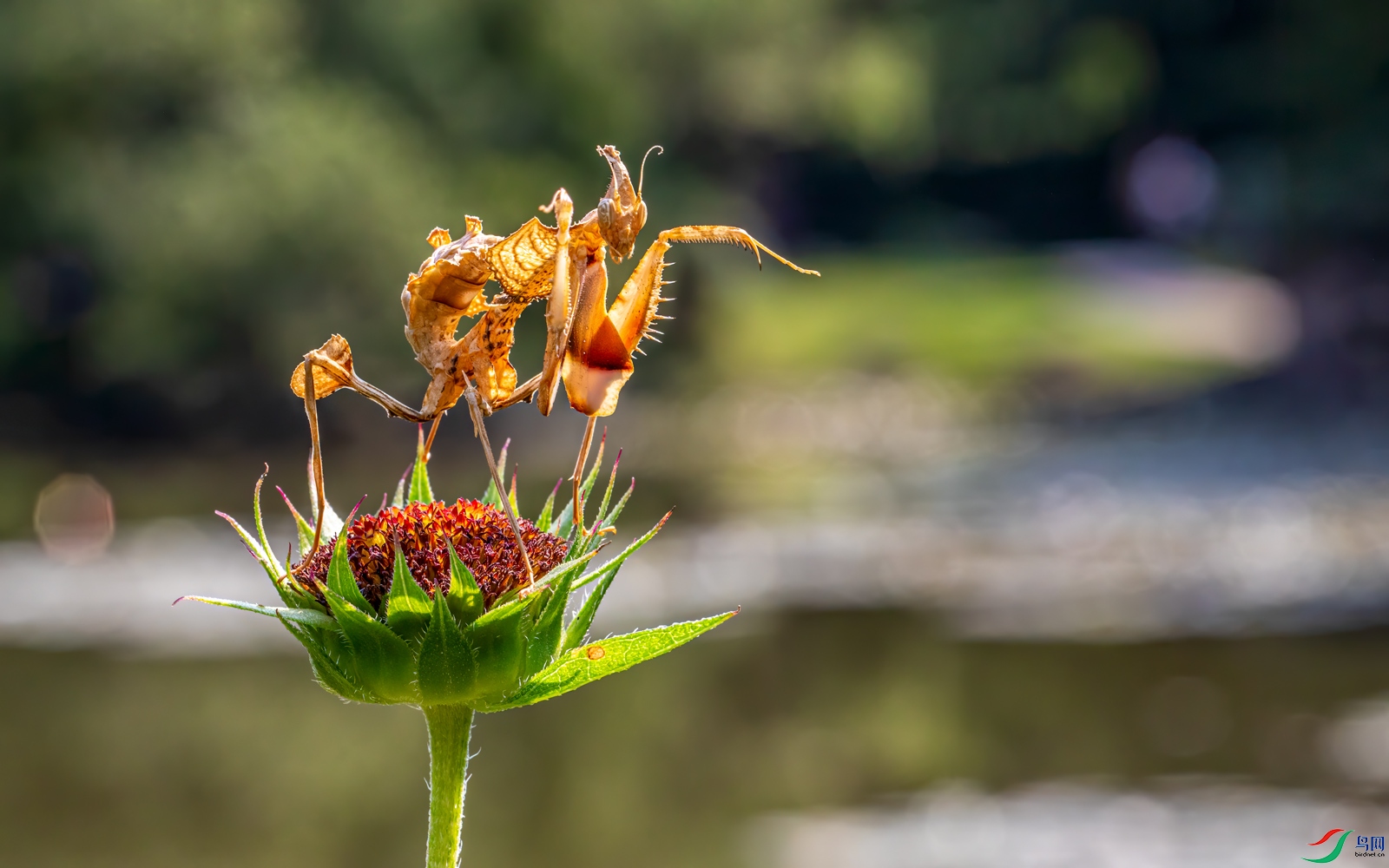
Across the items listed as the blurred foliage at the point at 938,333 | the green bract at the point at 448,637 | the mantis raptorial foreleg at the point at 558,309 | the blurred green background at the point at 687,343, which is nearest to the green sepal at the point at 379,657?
the green bract at the point at 448,637

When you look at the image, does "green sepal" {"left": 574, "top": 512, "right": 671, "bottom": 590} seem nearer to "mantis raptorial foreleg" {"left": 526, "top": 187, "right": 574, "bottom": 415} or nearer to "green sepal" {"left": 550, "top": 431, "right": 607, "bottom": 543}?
"green sepal" {"left": 550, "top": 431, "right": 607, "bottom": 543}

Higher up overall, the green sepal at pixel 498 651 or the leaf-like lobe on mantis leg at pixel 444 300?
the leaf-like lobe on mantis leg at pixel 444 300

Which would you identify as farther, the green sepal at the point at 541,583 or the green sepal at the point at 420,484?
the green sepal at the point at 420,484

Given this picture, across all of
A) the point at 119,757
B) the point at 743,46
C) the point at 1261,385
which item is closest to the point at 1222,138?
the point at 1261,385

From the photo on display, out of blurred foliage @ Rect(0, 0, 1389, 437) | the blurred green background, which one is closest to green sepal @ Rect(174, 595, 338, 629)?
the blurred green background

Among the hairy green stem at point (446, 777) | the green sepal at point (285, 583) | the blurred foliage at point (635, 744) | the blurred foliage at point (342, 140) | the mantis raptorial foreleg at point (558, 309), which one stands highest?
the blurred foliage at point (342, 140)

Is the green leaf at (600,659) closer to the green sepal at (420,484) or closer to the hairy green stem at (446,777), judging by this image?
the hairy green stem at (446,777)

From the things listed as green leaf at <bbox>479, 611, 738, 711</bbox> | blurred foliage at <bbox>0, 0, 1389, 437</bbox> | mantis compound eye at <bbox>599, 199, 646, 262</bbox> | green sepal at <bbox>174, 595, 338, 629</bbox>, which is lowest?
green leaf at <bbox>479, 611, 738, 711</bbox>
